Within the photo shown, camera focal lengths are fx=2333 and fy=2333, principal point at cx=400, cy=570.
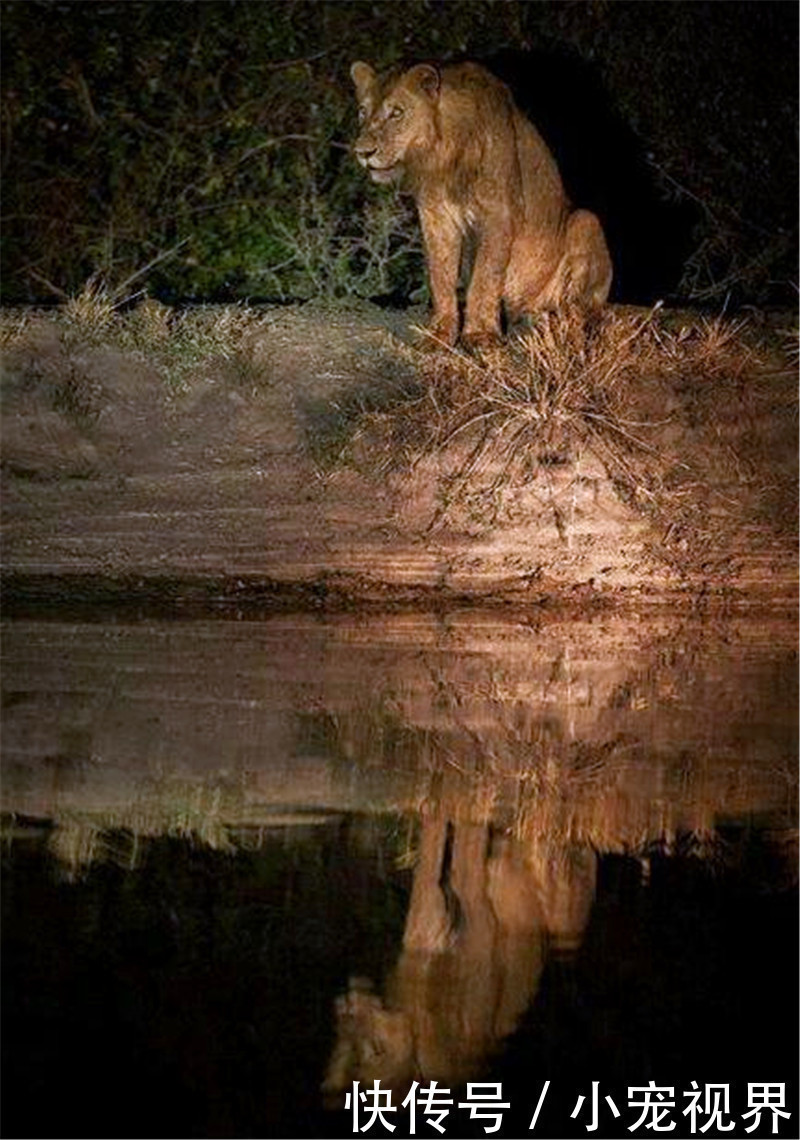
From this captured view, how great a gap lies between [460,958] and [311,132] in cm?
780

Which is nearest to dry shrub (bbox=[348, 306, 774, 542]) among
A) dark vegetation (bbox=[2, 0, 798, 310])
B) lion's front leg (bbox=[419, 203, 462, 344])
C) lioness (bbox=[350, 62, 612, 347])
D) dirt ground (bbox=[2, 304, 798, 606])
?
dirt ground (bbox=[2, 304, 798, 606])

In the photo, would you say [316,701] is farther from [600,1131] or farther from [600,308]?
[600,308]

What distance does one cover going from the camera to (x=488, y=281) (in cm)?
1052

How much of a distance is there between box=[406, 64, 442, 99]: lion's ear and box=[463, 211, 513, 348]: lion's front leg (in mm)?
646

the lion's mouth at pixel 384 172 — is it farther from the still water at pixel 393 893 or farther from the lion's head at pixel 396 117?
the still water at pixel 393 893

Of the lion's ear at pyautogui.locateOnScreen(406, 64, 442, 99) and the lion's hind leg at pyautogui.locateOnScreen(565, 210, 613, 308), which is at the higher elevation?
the lion's ear at pyautogui.locateOnScreen(406, 64, 442, 99)

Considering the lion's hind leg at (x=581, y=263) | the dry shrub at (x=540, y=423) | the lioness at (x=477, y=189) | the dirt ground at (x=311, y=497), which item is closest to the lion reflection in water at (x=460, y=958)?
the dirt ground at (x=311, y=497)

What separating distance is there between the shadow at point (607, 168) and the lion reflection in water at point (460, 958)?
7163 millimetres

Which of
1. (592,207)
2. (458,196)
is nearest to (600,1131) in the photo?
(458,196)

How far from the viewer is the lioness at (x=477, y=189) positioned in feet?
32.8

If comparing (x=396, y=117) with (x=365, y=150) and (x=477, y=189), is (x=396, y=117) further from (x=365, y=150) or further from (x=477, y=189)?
(x=477, y=189)

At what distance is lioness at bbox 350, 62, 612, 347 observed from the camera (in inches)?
394

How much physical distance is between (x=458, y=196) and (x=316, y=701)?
3518 millimetres

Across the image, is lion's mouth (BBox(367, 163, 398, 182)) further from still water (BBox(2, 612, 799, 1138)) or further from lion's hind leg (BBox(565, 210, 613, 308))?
still water (BBox(2, 612, 799, 1138))
